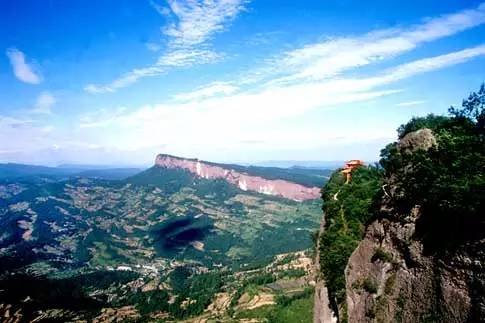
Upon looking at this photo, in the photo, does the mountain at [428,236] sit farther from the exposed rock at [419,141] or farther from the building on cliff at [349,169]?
the building on cliff at [349,169]

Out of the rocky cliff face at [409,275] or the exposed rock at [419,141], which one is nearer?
the rocky cliff face at [409,275]

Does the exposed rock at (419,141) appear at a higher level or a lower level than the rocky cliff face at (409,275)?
higher

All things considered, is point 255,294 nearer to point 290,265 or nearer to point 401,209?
point 290,265

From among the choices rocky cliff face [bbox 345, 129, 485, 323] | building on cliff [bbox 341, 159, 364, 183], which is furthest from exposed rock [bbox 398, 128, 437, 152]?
building on cliff [bbox 341, 159, 364, 183]

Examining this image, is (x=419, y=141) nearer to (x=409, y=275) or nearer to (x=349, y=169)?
(x=409, y=275)

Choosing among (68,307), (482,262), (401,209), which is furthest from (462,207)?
(68,307)

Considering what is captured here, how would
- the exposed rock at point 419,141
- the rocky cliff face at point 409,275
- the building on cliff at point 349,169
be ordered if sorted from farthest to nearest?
the building on cliff at point 349,169 < the exposed rock at point 419,141 < the rocky cliff face at point 409,275

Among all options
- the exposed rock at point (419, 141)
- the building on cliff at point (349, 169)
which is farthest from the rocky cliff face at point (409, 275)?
the building on cliff at point (349, 169)
